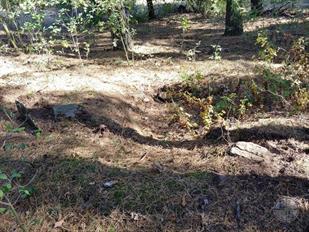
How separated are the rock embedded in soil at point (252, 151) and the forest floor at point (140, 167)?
6 cm

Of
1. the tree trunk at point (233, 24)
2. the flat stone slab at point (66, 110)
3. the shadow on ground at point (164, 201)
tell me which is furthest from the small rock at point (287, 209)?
the tree trunk at point (233, 24)

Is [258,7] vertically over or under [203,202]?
over

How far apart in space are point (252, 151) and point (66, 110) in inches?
110

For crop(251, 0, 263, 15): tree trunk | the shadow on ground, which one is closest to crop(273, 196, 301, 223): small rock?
the shadow on ground

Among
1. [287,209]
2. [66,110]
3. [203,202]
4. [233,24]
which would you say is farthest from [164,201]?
[233,24]

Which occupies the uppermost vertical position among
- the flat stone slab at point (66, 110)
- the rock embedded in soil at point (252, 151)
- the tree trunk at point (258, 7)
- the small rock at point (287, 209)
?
the tree trunk at point (258, 7)

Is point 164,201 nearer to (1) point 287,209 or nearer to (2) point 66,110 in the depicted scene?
(1) point 287,209

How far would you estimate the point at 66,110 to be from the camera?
18.9 ft

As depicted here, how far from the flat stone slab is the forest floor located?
0.09 meters

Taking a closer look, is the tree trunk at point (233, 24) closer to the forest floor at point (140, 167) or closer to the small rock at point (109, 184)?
the forest floor at point (140, 167)

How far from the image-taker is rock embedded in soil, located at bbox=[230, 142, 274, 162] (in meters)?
4.11

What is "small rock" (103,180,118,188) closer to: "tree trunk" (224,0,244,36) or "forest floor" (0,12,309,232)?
"forest floor" (0,12,309,232)

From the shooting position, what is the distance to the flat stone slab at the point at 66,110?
18.6 ft

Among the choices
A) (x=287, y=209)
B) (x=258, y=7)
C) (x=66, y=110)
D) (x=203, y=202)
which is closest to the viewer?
(x=287, y=209)
